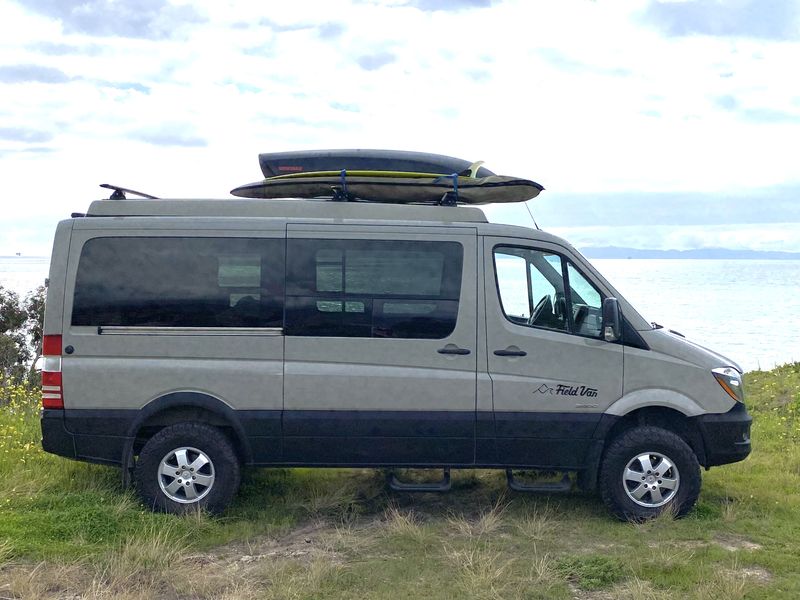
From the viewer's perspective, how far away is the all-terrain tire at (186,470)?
21.2 ft

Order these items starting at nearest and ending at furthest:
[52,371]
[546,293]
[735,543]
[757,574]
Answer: [757,574] → [735,543] → [52,371] → [546,293]

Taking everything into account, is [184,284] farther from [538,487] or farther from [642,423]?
[642,423]

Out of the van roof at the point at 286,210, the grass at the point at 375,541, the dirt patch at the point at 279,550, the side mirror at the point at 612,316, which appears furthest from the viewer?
the van roof at the point at 286,210

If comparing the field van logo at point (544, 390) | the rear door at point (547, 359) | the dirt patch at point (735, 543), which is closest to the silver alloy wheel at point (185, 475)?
the rear door at point (547, 359)

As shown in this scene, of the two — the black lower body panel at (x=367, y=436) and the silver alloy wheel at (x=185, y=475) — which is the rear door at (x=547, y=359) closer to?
the black lower body panel at (x=367, y=436)

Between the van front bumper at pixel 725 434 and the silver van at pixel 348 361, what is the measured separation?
2cm

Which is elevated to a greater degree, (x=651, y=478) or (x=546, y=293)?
(x=546, y=293)

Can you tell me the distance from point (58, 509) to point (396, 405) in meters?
2.78

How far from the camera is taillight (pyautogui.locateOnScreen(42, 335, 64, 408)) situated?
639 cm

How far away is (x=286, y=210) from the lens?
664 cm

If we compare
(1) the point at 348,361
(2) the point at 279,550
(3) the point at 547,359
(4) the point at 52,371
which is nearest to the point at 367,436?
(1) the point at 348,361

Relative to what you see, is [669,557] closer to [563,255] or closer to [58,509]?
[563,255]

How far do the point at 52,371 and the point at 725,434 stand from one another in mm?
5229

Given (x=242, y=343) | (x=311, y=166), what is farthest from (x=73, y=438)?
(x=311, y=166)
